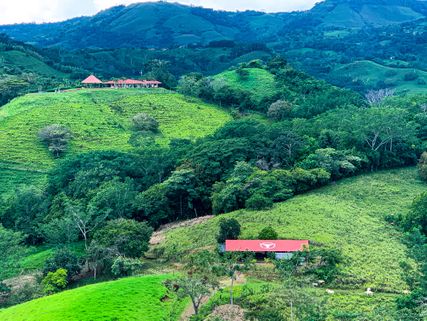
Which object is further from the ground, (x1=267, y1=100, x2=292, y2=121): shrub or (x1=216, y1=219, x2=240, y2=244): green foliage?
(x1=267, y1=100, x2=292, y2=121): shrub

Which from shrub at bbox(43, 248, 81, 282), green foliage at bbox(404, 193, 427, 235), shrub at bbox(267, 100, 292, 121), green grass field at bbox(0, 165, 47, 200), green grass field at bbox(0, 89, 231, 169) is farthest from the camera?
shrub at bbox(267, 100, 292, 121)

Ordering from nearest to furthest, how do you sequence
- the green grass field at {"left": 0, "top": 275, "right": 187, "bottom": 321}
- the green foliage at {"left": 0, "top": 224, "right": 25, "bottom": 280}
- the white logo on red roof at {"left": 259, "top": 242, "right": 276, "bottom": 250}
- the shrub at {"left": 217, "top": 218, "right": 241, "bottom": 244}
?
the green grass field at {"left": 0, "top": 275, "right": 187, "bottom": 321}, the white logo on red roof at {"left": 259, "top": 242, "right": 276, "bottom": 250}, the green foliage at {"left": 0, "top": 224, "right": 25, "bottom": 280}, the shrub at {"left": 217, "top": 218, "right": 241, "bottom": 244}

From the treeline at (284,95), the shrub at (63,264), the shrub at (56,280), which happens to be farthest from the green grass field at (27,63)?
the shrub at (56,280)

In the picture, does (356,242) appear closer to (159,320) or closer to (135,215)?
(159,320)

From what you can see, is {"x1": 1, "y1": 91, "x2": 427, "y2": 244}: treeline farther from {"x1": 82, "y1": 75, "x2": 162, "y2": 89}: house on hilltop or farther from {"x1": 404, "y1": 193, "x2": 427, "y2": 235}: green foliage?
{"x1": 82, "y1": 75, "x2": 162, "y2": 89}: house on hilltop

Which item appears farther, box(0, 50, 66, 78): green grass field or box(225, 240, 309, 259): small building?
box(0, 50, 66, 78): green grass field

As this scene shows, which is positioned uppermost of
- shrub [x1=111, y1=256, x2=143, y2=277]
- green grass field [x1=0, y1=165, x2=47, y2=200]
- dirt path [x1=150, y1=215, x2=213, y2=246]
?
shrub [x1=111, y1=256, x2=143, y2=277]

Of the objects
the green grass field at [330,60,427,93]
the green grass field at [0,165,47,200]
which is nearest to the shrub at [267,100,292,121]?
the green grass field at [0,165,47,200]

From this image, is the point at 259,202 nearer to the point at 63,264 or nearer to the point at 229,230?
the point at 229,230
